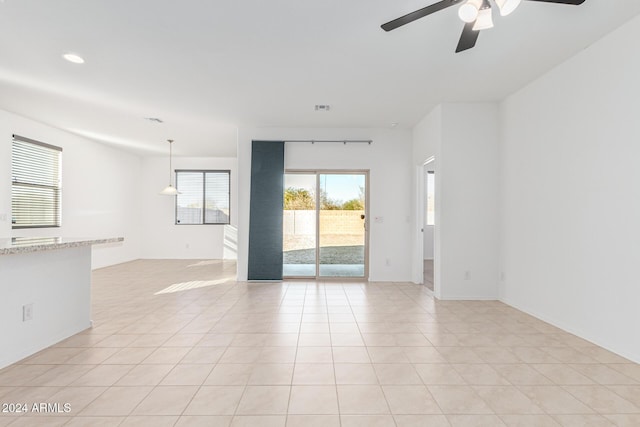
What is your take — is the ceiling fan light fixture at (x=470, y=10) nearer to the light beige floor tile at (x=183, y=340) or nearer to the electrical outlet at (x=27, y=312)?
the light beige floor tile at (x=183, y=340)

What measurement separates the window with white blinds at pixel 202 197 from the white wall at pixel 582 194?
6.71 meters

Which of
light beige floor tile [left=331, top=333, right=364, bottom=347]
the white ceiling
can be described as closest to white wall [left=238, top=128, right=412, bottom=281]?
the white ceiling

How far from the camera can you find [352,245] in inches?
238

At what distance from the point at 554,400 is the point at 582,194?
2.07m

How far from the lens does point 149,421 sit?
6.17ft

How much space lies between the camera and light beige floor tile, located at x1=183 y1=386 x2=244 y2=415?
1986 mm

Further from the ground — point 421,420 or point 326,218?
point 326,218

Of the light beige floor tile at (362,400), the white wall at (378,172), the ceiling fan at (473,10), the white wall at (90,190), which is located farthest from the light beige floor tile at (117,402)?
the white wall at (90,190)

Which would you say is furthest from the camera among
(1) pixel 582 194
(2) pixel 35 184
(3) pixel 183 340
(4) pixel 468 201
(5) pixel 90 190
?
(5) pixel 90 190

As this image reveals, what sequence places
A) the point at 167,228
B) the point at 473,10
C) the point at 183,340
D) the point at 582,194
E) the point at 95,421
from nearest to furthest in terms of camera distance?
the point at 95,421, the point at 473,10, the point at 183,340, the point at 582,194, the point at 167,228

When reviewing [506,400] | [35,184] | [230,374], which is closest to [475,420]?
[506,400]

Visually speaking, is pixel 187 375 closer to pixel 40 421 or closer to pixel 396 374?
pixel 40 421

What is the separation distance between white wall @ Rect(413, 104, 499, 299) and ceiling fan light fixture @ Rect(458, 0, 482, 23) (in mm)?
2700

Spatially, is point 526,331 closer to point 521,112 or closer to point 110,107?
point 521,112
